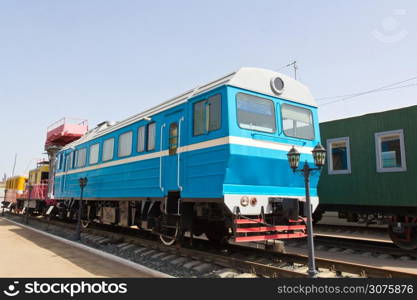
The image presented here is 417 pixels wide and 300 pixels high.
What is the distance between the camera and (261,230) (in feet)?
21.1

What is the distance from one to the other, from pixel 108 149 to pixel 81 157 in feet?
10.4

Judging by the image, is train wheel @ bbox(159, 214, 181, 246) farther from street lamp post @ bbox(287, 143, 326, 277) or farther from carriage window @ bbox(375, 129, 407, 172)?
carriage window @ bbox(375, 129, 407, 172)

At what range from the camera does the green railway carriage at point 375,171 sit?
31.1ft

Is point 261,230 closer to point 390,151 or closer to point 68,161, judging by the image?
point 390,151

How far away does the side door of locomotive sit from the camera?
299 inches

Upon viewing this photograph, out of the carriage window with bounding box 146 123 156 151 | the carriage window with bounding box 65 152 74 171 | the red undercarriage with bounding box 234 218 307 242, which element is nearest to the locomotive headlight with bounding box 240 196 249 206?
the red undercarriage with bounding box 234 218 307 242

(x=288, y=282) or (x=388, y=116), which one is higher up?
(x=388, y=116)

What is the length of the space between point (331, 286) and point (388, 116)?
737 cm

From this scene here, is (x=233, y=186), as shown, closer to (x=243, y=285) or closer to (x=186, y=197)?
(x=186, y=197)

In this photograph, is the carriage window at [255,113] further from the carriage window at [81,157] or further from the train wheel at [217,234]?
the carriage window at [81,157]

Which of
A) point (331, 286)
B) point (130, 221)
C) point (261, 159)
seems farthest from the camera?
point (130, 221)

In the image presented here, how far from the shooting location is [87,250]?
341 inches

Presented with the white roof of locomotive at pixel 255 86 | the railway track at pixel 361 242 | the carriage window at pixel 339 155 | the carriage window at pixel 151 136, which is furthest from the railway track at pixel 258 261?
the carriage window at pixel 339 155

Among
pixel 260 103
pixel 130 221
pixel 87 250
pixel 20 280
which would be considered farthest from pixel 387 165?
pixel 20 280
